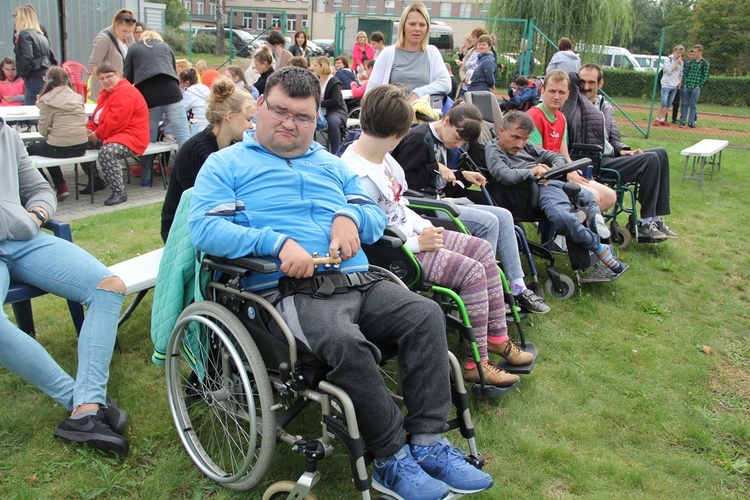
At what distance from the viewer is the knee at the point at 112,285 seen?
274 centimetres

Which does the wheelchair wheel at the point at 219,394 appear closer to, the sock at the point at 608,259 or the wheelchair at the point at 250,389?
the wheelchair at the point at 250,389

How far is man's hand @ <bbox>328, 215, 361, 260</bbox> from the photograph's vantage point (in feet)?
7.63

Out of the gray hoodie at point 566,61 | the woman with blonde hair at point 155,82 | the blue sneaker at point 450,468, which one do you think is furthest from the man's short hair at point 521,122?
the gray hoodie at point 566,61

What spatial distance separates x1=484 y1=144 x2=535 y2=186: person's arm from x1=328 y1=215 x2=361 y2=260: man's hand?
2.25 metres

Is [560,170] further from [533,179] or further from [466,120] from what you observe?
[466,120]

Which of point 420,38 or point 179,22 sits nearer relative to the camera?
point 420,38

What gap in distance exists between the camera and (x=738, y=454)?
286 centimetres

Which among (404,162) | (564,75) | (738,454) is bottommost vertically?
(738,454)

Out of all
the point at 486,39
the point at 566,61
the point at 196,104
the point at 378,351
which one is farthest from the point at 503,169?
the point at 566,61

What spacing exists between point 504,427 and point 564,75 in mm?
3219

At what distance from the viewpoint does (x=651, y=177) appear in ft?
18.2

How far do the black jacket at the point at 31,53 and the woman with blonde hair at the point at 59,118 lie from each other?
2.21m

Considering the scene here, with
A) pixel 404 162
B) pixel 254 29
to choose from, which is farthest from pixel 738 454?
pixel 254 29

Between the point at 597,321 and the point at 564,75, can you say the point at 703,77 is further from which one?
the point at 597,321
